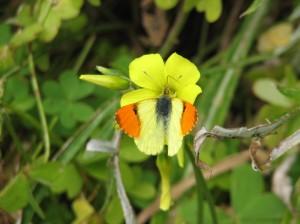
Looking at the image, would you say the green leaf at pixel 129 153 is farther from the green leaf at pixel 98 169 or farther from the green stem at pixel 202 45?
the green stem at pixel 202 45

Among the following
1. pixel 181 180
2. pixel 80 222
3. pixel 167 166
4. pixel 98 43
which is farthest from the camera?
pixel 98 43

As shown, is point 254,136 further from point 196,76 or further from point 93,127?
point 93,127

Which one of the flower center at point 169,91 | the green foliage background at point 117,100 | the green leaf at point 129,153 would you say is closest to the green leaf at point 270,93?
the green foliage background at point 117,100

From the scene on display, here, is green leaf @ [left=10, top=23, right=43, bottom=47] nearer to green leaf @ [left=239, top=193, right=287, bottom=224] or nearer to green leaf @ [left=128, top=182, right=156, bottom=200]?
green leaf @ [left=128, top=182, right=156, bottom=200]

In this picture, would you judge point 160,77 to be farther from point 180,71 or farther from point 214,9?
point 214,9

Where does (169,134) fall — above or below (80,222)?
above

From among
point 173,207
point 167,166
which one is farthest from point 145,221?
point 167,166

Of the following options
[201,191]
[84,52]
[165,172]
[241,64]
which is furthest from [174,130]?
[84,52]

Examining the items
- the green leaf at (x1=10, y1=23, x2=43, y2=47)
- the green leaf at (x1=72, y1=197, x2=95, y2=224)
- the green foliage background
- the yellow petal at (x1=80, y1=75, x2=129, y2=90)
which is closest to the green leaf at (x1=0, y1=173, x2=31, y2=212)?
the green foliage background
